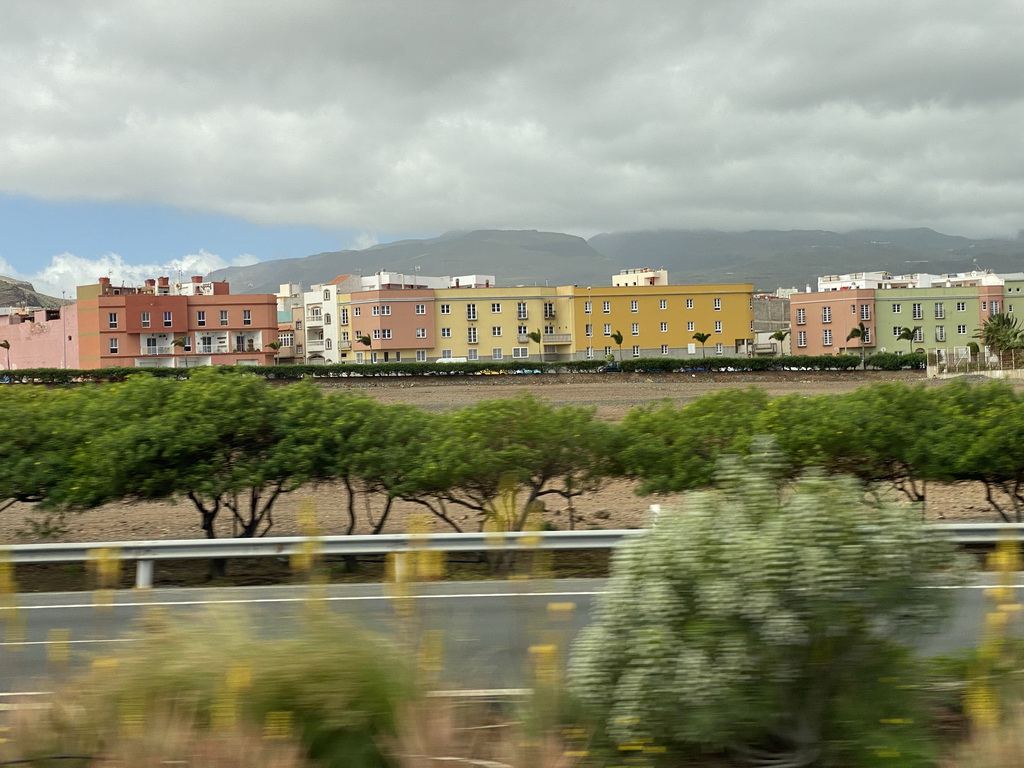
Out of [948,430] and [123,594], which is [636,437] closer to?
[948,430]

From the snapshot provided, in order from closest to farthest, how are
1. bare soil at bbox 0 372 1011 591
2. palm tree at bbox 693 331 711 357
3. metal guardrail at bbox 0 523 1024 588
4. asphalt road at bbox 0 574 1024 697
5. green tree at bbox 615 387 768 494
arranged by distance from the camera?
asphalt road at bbox 0 574 1024 697, metal guardrail at bbox 0 523 1024 588, bare soil at bbox 0 372 1011 591, green tree at bbox 615 387 768 494, palm tree at bbox 693 331 711 357

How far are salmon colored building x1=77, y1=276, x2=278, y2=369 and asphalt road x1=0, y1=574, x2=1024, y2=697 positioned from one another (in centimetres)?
7713

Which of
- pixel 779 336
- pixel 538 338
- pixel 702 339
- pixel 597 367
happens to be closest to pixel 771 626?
pixel 597 367

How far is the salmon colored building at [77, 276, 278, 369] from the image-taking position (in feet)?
288

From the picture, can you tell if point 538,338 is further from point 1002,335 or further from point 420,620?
point 420,620

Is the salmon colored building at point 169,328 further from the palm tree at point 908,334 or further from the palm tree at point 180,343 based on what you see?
the palm tree at point 908,334

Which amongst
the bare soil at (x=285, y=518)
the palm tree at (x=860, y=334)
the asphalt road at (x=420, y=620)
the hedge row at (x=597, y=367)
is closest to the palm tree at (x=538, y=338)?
the hedge row at (x=597, y=367)

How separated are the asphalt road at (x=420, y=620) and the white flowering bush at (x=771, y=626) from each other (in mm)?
374

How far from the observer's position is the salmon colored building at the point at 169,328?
8769 cm

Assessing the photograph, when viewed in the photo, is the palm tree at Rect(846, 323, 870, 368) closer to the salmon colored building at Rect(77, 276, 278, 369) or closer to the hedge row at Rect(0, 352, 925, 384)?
the hedge row at Rect(0, 352, 925, 384)

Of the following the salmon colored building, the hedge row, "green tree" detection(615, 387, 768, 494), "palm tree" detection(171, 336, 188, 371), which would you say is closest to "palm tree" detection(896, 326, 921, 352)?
the hedge row

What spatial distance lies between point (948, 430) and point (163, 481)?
39.4ft

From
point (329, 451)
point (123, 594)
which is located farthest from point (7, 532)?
point (123, 594)

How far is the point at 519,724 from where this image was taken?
489 centimetres
